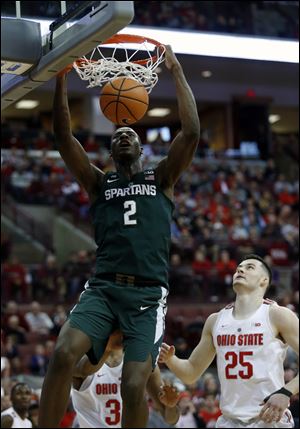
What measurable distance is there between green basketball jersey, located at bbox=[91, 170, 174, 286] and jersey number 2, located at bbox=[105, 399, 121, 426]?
2793 mm

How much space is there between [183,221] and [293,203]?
152 inches

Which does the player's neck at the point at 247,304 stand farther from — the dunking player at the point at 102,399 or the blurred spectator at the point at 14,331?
the blurred spectator at the point at 14,331

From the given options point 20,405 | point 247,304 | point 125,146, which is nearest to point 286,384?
point 247,304

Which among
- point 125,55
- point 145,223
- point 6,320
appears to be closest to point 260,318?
point 145,223

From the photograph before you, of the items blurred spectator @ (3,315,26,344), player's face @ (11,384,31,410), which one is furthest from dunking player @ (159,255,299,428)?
blurred spectator @ (3,315,26,344)

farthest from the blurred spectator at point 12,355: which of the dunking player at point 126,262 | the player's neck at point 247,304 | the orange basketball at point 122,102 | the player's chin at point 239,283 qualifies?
the dunking player at point 126,262

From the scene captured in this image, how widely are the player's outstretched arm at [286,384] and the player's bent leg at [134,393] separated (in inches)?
39.8

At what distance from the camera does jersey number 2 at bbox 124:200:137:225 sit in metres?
6.39

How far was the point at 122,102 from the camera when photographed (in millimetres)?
6914

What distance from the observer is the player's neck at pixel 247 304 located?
7.34 m

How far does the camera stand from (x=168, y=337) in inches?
692

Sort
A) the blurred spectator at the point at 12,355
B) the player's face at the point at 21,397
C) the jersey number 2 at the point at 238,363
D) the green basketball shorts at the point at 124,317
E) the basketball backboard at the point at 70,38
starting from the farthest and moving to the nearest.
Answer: the blurred spectator at the point at 12,355 < the player's face at the point at 21,397 < the jersey number 2 at the point at 238,363 < the green basketball shorts at the point at 124,317 < the basketball backboard at the point at 70,38

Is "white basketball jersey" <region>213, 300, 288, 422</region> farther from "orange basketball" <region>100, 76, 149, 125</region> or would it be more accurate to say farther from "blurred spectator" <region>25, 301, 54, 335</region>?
"blurred spectator" <region>25, 301, 54, 335</region>

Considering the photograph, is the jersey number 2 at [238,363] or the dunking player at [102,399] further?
the dunking player at [102,399]
